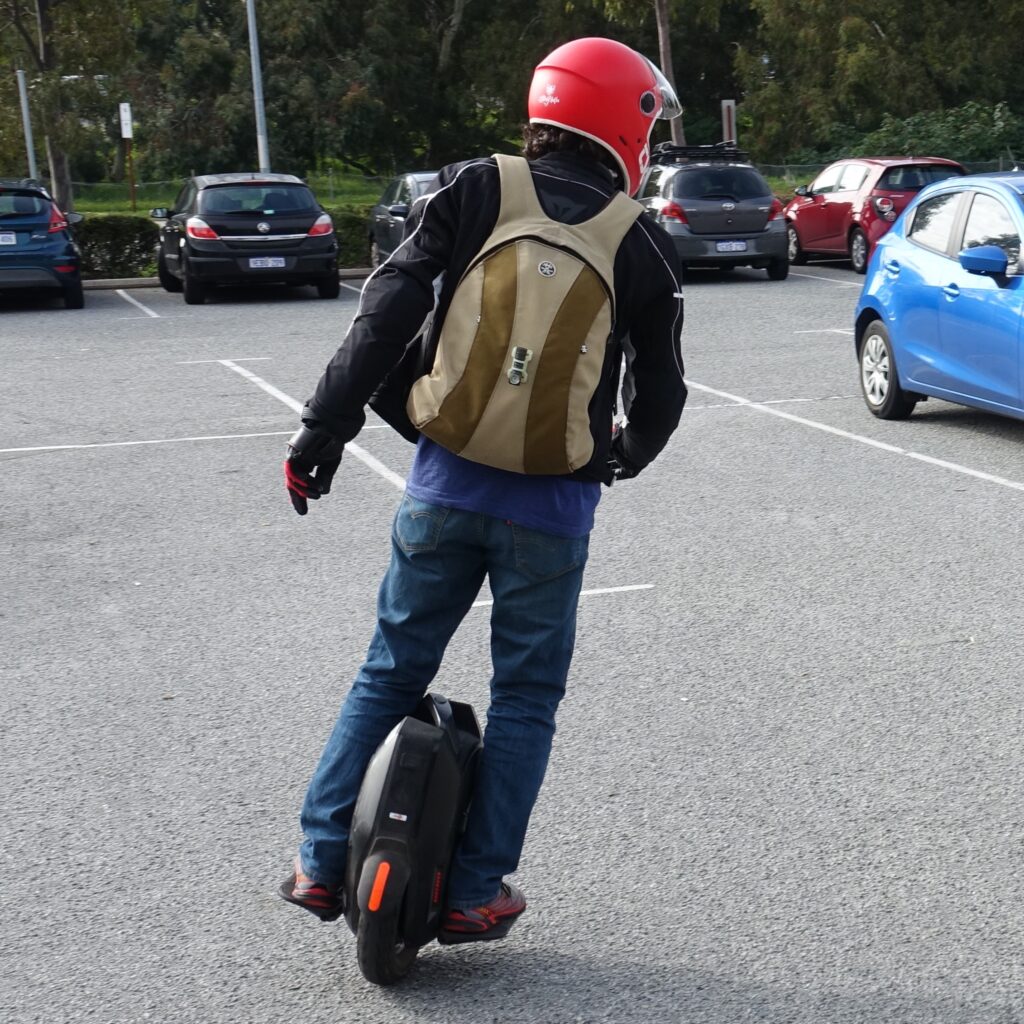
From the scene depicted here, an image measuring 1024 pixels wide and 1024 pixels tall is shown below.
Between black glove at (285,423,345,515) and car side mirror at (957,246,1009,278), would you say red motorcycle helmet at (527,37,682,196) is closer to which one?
black glove at (285,423,345,515)

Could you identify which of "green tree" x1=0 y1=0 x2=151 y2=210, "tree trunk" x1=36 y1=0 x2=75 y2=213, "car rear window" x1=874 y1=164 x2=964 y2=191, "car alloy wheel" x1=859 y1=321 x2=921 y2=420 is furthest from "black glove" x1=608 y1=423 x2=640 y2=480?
"green tree" x1=0 y1=0 x2=151 y2=210

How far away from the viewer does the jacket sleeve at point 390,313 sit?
9.87ft

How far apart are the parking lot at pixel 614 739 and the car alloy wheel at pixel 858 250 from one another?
1257 cm

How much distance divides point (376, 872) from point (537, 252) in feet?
3.98

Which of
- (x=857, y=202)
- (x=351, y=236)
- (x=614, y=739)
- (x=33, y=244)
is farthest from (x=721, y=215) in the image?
(x=614, y=739)

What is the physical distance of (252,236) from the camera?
63.5ft

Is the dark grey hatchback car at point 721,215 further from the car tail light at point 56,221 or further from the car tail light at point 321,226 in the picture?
the car tail light at point 56,221

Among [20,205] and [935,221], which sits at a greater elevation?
[935,221]

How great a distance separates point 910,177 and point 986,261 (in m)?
14.0

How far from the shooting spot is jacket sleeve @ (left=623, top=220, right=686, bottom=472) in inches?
122

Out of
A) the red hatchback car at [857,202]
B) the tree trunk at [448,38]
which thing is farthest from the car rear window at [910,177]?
the tree trunk at [448,38]

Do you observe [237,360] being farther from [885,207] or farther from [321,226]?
[885,207]

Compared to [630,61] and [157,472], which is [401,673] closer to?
[630,61]

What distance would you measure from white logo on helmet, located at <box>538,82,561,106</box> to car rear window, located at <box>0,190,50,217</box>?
54.6ft
